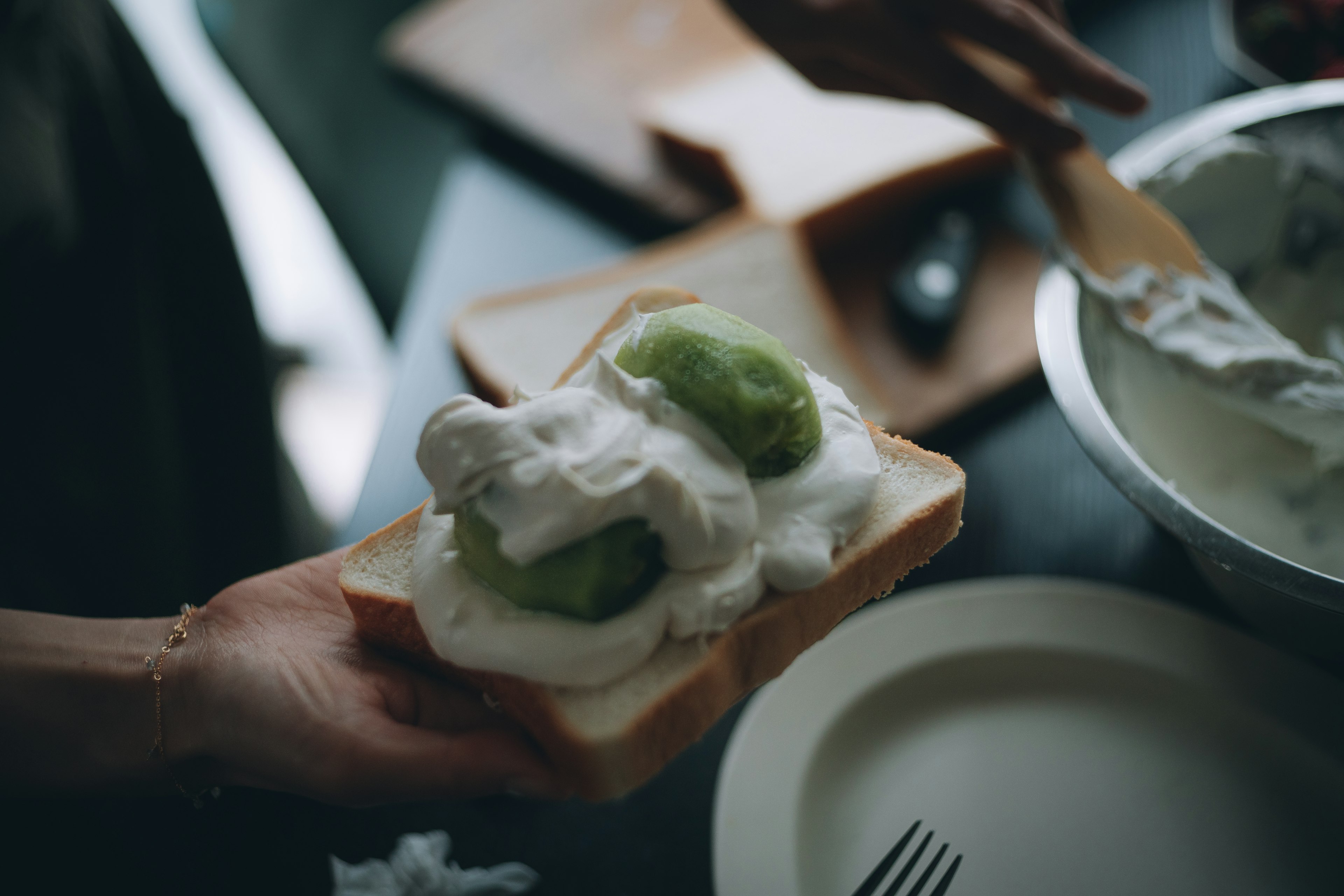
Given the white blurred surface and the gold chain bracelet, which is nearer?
the gold chain bracelet

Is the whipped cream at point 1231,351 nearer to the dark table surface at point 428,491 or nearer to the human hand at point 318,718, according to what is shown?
the dark table surface at point 428,491

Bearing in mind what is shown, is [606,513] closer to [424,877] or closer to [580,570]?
[580,570]

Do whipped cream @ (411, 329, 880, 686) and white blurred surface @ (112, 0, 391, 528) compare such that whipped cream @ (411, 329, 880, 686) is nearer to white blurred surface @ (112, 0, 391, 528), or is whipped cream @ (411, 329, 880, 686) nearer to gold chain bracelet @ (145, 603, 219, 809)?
gold chain bracelet @ (145, 603, 219, 809)

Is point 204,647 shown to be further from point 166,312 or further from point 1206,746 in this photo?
point 1206,746

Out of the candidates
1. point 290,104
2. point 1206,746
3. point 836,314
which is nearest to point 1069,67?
point 836,314

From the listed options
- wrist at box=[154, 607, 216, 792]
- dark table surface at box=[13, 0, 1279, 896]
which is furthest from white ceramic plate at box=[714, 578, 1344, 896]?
wrist at box=[154, 607, 216, 792]
